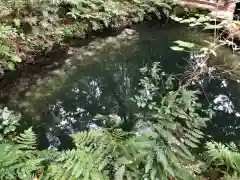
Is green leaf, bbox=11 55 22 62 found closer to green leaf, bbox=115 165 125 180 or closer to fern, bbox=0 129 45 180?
fern, bbox=0 129 45 180

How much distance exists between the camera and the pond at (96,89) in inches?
200

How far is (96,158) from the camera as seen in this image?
2.91 m

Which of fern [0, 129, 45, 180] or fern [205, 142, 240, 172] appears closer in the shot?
fern [0, 129, 45, 180]

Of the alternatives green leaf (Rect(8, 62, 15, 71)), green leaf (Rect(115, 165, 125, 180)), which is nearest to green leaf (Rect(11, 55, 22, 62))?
green leaf (Rect(8, 62, 15, 71))

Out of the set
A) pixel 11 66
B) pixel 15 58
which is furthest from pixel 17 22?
pixel 11 66

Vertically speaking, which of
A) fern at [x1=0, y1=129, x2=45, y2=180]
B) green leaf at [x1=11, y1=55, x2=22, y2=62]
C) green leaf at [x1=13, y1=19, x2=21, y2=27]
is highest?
green leaf at [x1=13, y1=19, x2=21, y2=27]

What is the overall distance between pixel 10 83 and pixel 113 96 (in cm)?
211

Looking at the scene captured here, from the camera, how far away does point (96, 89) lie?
5980mm

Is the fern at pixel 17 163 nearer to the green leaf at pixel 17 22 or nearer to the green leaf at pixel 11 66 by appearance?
the green leaf at pixel 11 66

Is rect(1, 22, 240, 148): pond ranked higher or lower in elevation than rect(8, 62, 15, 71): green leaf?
lower

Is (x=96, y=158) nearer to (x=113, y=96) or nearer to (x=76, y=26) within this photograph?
(x=113, y=96)

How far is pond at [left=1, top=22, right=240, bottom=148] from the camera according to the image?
5.09m

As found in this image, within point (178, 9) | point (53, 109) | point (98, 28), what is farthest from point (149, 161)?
point (178, 9)

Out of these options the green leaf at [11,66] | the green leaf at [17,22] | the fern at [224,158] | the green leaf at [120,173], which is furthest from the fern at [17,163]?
the green leaf at [17,22]
